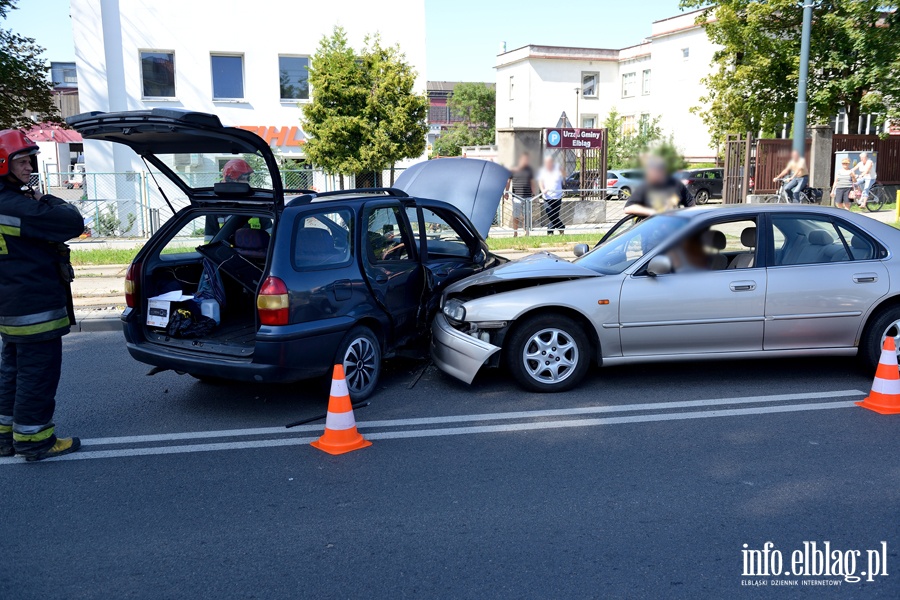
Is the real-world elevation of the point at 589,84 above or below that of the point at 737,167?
above

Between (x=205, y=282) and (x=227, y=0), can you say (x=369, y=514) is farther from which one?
(x=227, y=0)

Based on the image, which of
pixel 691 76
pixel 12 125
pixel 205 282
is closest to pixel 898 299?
pixel 691 76

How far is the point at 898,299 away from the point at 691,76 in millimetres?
3327

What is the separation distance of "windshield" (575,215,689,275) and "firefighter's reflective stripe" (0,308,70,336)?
4168mm

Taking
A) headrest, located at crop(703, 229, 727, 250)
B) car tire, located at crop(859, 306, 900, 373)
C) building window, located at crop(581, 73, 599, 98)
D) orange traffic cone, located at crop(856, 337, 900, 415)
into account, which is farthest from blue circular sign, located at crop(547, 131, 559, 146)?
car tire, located at crop(859, 306, 900, 373)

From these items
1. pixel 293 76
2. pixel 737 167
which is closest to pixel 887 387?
pixel 737 167

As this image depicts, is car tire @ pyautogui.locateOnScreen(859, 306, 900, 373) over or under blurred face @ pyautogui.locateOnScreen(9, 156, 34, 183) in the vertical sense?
under

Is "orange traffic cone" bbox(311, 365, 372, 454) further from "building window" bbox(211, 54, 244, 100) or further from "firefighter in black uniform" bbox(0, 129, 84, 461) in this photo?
"building window" bbox(211, 54, 244, 100)

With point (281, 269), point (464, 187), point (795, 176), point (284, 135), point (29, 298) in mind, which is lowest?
point (29, 298)

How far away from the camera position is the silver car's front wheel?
632cm

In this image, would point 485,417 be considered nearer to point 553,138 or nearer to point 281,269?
point 281,269

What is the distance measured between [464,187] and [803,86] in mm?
4766

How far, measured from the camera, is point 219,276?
6.72m

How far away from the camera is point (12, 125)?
16.3 m
